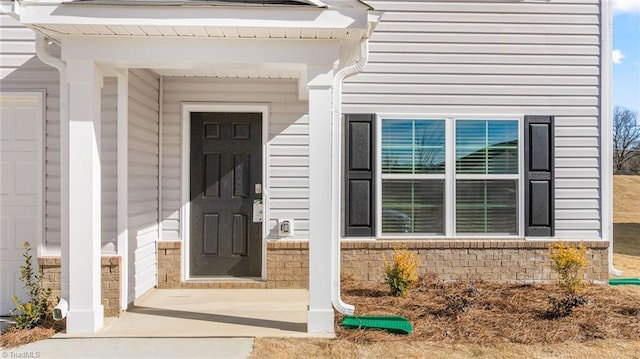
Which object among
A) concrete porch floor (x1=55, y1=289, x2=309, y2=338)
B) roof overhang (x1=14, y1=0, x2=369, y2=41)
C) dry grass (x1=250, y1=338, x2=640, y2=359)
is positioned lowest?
dry grass (x1=250, y1=338, x2=640, y2=359)

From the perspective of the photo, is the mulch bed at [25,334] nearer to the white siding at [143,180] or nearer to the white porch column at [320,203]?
the white siding at [143,180]

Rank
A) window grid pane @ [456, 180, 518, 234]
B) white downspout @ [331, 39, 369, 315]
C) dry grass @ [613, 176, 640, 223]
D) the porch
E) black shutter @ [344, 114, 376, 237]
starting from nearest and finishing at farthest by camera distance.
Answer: the porch < white downspout @ [331, 39, 369, 315] < black shutter @ [344, 114, 376, 237] < window grid pane @ [456, 180, 518, 234] < dry grass @ [613, 176, 640, 223]

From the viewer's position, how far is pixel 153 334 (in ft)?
14.0

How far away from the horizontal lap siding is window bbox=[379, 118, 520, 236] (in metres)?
0.23

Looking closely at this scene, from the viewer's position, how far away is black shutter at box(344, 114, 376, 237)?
591 cm

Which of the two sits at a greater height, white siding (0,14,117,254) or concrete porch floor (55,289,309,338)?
white siding (0,14,117,254)

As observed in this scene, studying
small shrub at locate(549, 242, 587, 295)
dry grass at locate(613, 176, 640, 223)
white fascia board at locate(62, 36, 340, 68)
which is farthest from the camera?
dry grass at locate(613, 176, 640, 223)

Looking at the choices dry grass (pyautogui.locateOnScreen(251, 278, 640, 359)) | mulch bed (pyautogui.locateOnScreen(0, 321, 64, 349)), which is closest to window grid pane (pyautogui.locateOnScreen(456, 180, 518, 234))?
dry grass (pyautogui.locateOnScreen(251, 278, 640, 359))

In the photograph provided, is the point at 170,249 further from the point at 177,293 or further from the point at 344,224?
the point at 344,224

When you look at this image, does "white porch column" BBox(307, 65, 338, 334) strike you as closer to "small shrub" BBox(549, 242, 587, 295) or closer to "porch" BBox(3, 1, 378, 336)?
"porch" BBox(3, 1, 378, 336)

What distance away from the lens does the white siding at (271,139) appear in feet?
19.5

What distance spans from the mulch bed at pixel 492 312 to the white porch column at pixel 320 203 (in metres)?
0.27

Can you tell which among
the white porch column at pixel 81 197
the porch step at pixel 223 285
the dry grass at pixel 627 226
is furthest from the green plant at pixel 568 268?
the white porch column at pixel 81 197

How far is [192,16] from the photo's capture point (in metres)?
3.94
